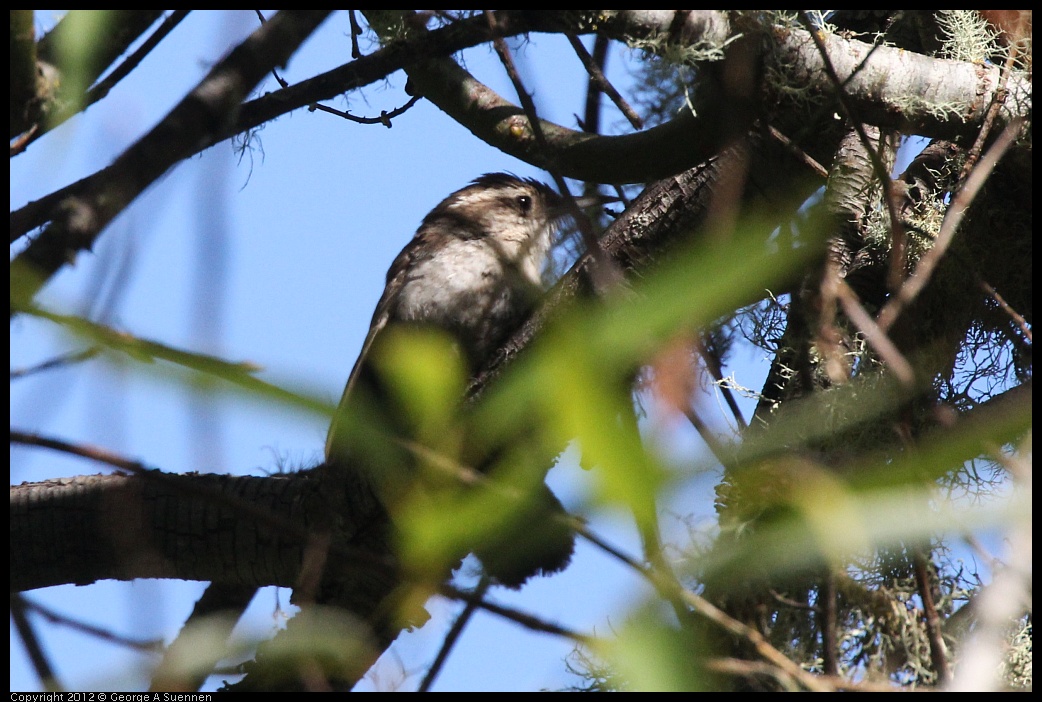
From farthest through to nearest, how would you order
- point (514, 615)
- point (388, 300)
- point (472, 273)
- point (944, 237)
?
point (388, 300) < point (472, 273) < point (944, 237) < point (514, 615)

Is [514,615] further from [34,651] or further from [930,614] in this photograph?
[930,614]

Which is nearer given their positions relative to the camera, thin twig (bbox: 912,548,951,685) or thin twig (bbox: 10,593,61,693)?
thin twig (bbox: 10,593,61,693)

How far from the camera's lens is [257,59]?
1491 millimetres

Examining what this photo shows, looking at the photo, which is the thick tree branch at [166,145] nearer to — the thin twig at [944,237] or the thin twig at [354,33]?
the thin twig at [944,237]

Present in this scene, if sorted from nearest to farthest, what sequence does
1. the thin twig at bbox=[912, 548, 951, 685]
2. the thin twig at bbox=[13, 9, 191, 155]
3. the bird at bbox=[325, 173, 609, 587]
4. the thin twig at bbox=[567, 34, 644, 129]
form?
1. the thin twig at bbox=[912, 548, 951, 685]
2. the thin twig at bbox=[13, 9, 191, 155]
3. the thin twig at bbox=[567, 34, 644, 129]
4. the bird at bbox=[325, 173, 609, 587]

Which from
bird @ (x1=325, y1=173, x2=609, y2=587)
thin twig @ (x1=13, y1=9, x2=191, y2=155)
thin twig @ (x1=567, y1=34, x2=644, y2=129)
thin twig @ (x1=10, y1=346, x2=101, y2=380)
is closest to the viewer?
thin twig @ (x1=10, y1=346, x2=101, y2=380)

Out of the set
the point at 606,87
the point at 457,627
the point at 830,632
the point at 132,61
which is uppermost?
the point at 606,87

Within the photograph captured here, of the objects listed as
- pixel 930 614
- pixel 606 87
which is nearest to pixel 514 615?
pixel 930 614

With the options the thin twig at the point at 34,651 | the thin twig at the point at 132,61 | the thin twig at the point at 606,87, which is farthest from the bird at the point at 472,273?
the thin twig at the point at 34,651

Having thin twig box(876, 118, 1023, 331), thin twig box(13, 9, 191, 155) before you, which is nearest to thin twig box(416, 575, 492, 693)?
thin twig box(876, 118, 1023, 331)

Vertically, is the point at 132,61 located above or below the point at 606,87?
below

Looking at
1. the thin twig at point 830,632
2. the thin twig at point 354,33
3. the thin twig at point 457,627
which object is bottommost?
the thin twig at point 457,627

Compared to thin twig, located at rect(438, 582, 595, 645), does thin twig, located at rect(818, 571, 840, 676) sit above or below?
above

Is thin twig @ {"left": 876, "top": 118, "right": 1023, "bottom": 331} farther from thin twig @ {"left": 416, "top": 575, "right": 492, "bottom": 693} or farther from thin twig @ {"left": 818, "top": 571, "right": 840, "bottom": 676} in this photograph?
thin twig @ {"left": 416, "top": 575, "right": 492, "bottom": 693}
